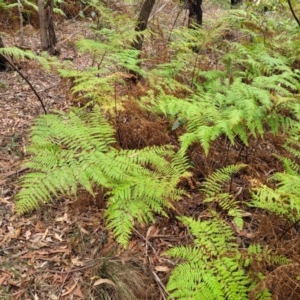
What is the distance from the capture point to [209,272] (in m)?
2.24

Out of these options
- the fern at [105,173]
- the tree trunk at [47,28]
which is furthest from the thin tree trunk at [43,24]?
the fern at [105,173]

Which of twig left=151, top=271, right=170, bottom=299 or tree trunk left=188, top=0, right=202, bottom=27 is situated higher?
tree trunk left=188, top=0, right=202, bottom=27

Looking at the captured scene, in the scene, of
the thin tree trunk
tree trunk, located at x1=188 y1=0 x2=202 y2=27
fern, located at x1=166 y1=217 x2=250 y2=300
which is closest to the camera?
fern, located at x1=166 y1=217 x2=250 y2=300

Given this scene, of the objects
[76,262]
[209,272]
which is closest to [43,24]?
[76,262]

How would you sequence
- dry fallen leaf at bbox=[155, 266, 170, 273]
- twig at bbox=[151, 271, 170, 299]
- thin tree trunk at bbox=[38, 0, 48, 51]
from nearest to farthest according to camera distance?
1. twig at bbox=[151, 271, 170, 299]
2. dry fallen leaf at bbox=[155, 266, 170, 273]
3. thin tree trunk at bbox=[38, 0, 48, 51]

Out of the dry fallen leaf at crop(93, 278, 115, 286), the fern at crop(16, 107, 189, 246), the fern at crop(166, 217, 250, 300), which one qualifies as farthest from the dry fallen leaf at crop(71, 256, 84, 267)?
the fern at crop(166, 217, 250, 300)

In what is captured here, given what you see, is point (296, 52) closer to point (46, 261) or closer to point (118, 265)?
point (118, 265)

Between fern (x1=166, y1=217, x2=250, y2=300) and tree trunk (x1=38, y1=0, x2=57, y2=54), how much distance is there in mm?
4908

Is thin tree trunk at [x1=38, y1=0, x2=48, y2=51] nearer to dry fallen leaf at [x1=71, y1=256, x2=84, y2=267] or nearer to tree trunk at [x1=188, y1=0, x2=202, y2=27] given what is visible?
tree trunk at [x1=188, y1=0, x2=202, y2=27]

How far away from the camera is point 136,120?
3783mm

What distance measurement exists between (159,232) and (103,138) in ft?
3.44

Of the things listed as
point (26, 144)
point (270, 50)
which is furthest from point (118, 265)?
point (270, 50)

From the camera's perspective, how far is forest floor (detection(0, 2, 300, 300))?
2.49 metres

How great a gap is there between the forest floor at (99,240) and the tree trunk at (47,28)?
9.61 feet
